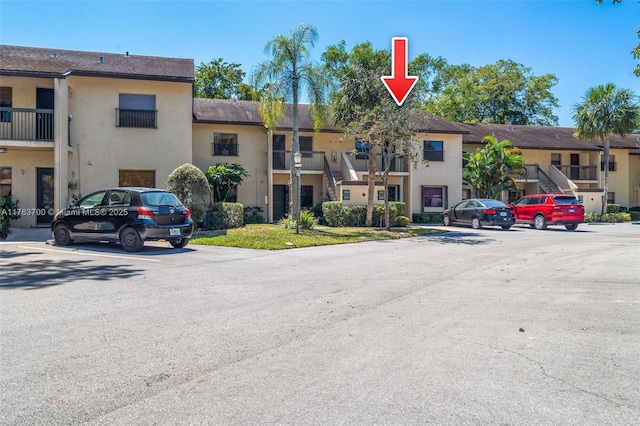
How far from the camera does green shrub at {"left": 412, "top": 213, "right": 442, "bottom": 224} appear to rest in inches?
1134

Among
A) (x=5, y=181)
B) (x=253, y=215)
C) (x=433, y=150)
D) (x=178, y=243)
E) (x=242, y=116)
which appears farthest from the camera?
(x=433, y=150)

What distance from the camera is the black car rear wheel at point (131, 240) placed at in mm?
12625

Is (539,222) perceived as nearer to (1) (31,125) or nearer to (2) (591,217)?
(2) (591,217)

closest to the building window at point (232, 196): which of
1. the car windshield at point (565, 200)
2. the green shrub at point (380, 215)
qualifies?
the green shrub at point (380, 215)

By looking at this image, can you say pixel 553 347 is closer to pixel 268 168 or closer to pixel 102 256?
pixel 102 256

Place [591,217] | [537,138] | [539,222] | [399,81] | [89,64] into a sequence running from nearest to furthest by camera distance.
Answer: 1. [399,81]
2. [89,64]
3. [539,222]
4. [591,217]
5. [537,138]

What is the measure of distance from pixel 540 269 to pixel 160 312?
26.6 feet

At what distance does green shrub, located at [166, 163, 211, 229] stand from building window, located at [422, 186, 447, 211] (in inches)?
641

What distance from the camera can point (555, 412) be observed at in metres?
3.57

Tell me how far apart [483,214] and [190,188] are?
45.8 feet

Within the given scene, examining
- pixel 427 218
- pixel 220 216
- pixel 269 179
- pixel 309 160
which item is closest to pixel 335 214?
pixel 269 179

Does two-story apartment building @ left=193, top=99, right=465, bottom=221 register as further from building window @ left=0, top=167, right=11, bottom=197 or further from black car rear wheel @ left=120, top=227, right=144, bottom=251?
black car rear wheel @ left=120, top=227, right=144, bottom=251

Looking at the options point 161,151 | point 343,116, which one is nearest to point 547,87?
point 343,116

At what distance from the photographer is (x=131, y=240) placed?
41.7 feet
